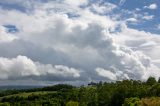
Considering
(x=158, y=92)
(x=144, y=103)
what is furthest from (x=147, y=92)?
(x=144, y=103)

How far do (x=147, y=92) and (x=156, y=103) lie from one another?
12464cm

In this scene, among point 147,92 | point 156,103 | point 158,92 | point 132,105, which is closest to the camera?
point 156,103

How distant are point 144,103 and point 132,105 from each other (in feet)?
208

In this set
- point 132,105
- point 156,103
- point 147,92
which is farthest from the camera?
point 147,92

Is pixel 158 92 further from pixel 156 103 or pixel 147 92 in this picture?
pixel 156 103

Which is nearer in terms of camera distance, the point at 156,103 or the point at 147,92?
the point at 156,103

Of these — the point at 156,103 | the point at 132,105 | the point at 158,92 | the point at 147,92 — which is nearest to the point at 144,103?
the point at 156,103

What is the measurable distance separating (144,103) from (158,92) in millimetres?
108337

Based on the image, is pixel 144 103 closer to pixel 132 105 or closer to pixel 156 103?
pixel 156 103

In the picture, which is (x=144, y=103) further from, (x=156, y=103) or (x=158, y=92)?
(x=158, y=92)

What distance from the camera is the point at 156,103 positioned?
73.9m

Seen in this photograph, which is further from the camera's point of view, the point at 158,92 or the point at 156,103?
the point at 158,92

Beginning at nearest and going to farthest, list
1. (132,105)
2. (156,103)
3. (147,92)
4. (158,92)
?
(156,103) → (132,105) → (158,92) → (147,92)

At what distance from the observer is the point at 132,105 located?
138500 millimetres
